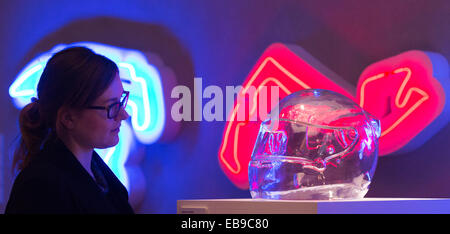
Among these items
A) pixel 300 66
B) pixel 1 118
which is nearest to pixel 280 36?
pixel 300 66

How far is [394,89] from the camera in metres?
3.43

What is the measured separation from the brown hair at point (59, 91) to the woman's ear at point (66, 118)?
0.07ft

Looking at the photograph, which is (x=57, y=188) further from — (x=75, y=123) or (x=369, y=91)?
(x=369, y=91)

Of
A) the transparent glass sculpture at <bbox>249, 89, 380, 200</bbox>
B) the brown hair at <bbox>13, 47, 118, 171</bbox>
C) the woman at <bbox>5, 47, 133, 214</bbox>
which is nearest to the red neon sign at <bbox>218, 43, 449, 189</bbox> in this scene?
the transparent glass sculpture at <bbox>249, 89, 380, 200</bbox>

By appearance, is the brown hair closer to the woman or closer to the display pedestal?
the woman

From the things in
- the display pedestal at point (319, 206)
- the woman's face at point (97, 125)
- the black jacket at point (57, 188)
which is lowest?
the display pedestal at point (319, 206)

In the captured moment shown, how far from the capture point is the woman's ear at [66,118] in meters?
2.40

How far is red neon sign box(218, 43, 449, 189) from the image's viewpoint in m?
3.30

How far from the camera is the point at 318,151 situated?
2.39 metres

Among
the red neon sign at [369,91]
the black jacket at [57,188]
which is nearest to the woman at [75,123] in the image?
the black jacket at [57,188]

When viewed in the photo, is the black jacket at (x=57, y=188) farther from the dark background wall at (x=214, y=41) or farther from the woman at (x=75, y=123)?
the dark background wall at (x=214, y=41)

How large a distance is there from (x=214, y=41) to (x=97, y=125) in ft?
6.03

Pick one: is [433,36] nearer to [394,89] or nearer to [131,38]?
[394,89]
